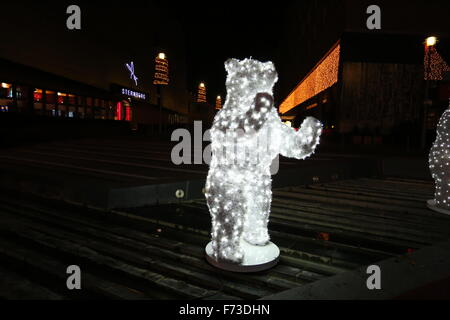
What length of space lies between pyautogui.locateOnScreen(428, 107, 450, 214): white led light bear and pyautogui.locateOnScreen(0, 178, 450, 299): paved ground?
0.26m

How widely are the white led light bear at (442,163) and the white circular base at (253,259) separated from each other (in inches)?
138

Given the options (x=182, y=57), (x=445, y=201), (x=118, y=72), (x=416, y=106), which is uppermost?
(x=182, y=57)

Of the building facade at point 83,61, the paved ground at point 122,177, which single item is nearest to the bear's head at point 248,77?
the paved ground at point 122,177

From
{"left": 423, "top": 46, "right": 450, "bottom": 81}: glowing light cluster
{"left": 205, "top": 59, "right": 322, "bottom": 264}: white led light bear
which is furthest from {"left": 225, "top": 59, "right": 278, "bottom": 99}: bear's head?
{"left": 423, "top": 46, "right": 450, "bottom": 81}: glowing light cluster

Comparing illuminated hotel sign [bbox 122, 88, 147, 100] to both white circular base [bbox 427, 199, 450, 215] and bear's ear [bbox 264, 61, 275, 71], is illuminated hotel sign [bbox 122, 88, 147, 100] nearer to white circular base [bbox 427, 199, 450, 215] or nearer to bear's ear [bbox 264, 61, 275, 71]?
white circular base [bbox 427, 199, 450, 215]

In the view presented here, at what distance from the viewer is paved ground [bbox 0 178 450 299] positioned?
283 cm

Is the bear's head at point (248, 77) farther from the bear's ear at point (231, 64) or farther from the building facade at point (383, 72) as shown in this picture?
the building facade at point (383, 72)

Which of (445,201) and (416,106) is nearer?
(445,201)

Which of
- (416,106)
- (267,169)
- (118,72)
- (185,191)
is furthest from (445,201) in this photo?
(118,72)

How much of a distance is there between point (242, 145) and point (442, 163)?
3.98 meters

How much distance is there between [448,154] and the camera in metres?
4.82

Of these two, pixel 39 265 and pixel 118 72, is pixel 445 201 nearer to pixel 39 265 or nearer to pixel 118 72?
pixel 39 265

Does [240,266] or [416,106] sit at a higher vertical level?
[416,106]
